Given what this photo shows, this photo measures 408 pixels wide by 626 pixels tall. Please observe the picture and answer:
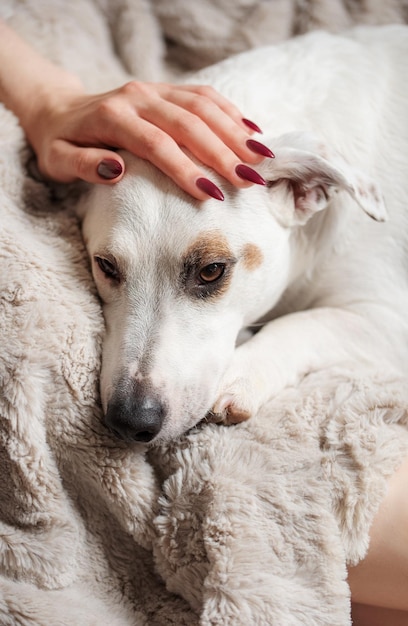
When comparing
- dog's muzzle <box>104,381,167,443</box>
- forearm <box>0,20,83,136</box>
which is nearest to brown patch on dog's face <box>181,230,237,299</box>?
dog's muzzle <box>104,381,167,443</box>

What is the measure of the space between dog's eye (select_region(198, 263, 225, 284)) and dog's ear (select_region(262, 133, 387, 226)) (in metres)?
0.22

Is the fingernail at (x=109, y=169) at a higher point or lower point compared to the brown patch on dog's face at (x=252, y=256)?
higher

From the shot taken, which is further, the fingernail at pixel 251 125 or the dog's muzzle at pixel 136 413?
the fingernail at pixel 251 125

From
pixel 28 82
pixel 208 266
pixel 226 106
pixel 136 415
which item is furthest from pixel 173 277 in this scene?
pixel 28 82

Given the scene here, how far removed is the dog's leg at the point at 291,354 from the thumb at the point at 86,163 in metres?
0.46

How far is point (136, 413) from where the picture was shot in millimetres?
1257

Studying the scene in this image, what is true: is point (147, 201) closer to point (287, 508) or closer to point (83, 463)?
point (83, 463)

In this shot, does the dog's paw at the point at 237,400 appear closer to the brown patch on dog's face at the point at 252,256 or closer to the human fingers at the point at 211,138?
the brown patch on dog's face at the point at 252,256

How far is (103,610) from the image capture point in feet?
4.12

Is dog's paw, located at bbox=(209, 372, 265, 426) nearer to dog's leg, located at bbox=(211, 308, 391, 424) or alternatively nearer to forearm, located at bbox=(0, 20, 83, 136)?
dog's leg, located at bbox=(211, 308, 391, 424)

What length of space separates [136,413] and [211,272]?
334mm

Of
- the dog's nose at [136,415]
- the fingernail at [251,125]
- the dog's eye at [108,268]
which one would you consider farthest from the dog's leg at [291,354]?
the fingernail at [251,125]

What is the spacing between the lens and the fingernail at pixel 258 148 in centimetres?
141

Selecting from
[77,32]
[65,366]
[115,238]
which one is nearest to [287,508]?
[65,366]
